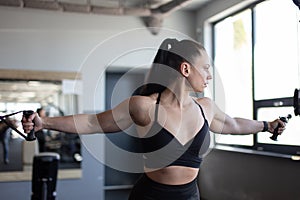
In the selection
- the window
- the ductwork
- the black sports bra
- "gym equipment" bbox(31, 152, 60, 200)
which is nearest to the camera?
the black sports bra

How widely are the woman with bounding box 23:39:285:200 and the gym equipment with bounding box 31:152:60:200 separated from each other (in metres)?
2.79

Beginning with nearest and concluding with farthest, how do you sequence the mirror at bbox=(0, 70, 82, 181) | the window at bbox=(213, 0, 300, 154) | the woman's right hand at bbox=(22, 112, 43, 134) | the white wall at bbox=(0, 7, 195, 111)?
the woman's right hand at bbox=(22, 112, 43, 134) → the window at bbox=(213, 0, 300, 154) → the mirror at bbox=(0, 70, 82, 181) → the white wall at bbox=(0, 7, 195, 111)

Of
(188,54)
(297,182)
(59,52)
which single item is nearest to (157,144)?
(188,54)

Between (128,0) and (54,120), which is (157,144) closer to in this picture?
(54,120)

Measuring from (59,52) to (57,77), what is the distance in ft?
1.13

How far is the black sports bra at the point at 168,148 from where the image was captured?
150cm

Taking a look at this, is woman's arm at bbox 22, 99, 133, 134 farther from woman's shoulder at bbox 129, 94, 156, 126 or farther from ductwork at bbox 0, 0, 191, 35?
ductwork at bbox 0, 0, 191, 35

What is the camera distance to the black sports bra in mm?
1501

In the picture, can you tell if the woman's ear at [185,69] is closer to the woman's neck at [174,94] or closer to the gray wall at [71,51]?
the woman's neck at [174,94]

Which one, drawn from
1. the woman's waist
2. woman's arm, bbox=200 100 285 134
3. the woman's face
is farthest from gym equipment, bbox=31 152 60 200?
the woman's face

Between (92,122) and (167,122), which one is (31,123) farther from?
(167,122)

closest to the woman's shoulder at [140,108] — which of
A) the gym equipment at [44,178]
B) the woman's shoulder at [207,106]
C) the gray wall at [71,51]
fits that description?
the woman's shoulder at [207,106]

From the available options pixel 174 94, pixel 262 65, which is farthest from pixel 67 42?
pixel 174 94

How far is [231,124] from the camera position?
190 centimetres
